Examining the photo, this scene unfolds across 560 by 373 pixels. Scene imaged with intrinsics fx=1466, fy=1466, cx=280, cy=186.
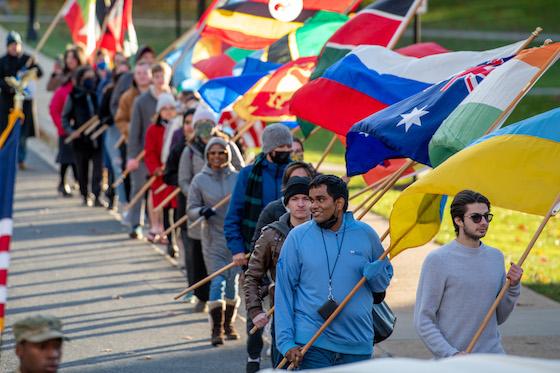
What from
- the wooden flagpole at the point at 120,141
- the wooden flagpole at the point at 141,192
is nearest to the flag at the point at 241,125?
the wooden flagpole at the point at 141,192

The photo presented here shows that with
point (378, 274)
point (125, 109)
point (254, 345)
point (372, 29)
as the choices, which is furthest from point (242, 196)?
point (125, 109)

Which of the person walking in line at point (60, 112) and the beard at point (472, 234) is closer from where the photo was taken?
the beard at point (472, 234)

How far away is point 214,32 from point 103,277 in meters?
3.48

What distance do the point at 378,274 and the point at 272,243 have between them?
1428mm

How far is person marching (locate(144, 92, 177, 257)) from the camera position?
53.5 feet

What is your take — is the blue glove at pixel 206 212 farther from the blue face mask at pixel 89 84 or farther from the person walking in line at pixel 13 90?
the person walking in line at pixel 13 90

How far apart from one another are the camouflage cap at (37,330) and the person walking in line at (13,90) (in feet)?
58.4

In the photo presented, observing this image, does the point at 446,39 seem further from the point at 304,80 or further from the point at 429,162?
the point at 429,162

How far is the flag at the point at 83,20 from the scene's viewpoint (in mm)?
22094

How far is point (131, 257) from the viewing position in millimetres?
16562

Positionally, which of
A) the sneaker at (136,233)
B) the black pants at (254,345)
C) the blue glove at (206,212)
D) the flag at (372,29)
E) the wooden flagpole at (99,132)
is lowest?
the sneaker at (136,233)

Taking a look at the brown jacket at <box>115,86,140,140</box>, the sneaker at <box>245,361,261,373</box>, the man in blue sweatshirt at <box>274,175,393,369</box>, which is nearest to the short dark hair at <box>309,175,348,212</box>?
the man in blue sweatshirt at <box>274,175,393,369</box>

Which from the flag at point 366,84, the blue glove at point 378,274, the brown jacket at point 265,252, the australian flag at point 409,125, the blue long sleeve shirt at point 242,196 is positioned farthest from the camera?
the flag at point 366,84

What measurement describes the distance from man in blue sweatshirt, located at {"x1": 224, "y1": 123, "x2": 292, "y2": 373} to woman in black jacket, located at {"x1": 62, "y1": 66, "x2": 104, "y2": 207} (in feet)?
31.7
